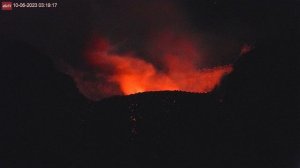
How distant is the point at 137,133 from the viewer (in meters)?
1.79

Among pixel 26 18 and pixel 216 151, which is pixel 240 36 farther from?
pixel 26 18

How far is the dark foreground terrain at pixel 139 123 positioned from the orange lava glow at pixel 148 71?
0.04 meters

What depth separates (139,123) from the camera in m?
1.80

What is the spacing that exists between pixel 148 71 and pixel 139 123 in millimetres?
245

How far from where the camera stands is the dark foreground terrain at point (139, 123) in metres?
1.78

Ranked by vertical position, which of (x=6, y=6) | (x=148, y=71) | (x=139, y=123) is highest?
(x=6, y=6)

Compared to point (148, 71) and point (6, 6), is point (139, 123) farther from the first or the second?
point (6, 6)

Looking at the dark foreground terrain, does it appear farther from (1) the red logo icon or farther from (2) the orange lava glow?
(1) the red logo icon

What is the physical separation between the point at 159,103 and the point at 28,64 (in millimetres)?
635

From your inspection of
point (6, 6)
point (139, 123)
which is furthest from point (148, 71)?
point (6, 6)

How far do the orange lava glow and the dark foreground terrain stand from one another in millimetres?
43

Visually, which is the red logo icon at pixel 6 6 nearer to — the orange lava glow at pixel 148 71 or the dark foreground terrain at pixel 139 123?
the dark foreground terrain at pixel 139 123

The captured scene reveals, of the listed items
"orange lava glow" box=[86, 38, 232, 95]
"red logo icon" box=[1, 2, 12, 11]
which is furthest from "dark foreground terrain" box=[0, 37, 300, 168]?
"red logo icon" box=[1, 2, 12, 11]

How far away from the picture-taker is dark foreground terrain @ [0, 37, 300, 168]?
1.78 metres
